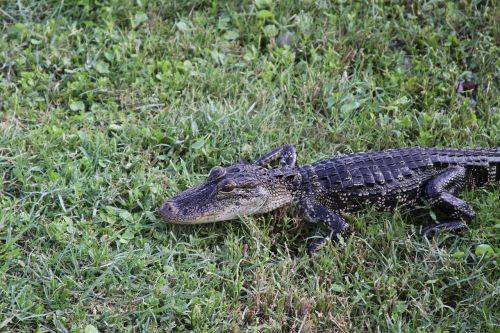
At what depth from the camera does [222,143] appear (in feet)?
18.2

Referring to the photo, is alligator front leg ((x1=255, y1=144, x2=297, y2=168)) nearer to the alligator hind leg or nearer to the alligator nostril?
the alligator nostril

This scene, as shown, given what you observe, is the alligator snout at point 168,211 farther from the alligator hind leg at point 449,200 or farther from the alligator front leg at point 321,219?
the alligator hind leg at point 449,200

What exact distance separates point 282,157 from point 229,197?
691 millimetres

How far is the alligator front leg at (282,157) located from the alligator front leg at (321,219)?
42 cm

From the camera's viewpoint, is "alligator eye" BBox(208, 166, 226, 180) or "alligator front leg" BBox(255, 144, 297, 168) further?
"alligator front leg" BBox(255, 144, 297, 168)

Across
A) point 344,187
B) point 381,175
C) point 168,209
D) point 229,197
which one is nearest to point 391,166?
point 381,175

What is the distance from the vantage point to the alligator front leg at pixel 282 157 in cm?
539

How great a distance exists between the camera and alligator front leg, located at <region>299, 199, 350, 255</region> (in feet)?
15.9

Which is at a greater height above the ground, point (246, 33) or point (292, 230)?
point (246, 33)

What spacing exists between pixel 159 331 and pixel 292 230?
1288mm

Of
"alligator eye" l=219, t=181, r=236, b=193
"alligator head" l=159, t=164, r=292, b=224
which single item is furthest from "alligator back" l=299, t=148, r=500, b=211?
"alligator eye" l=219, t=181, r=236, b=193

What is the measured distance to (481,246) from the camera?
4.70m

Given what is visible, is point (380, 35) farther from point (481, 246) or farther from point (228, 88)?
point (481, 246)

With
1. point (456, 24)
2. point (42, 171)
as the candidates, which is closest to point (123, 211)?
point (42, 171)
